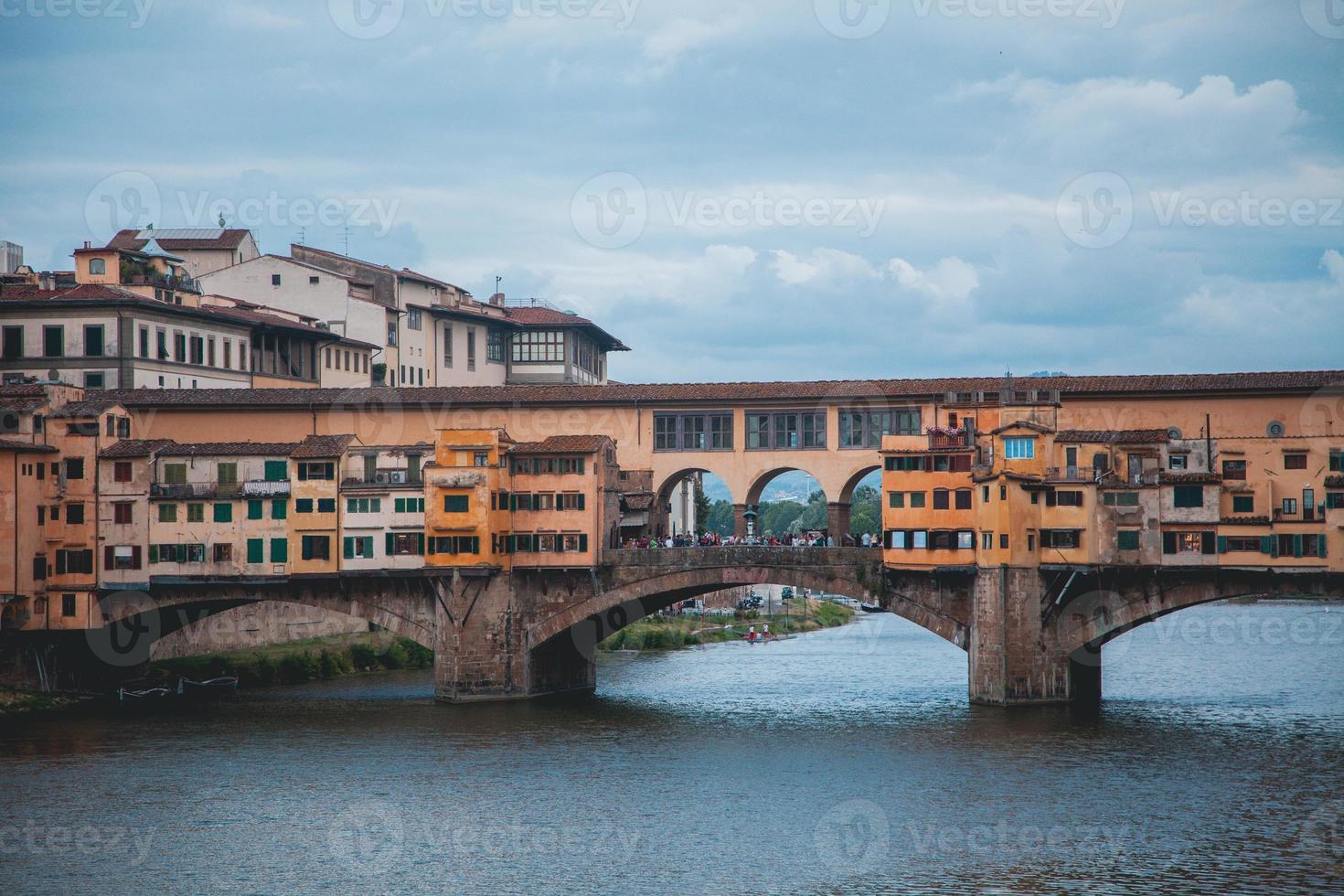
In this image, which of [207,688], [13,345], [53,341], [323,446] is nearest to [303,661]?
[207,688]

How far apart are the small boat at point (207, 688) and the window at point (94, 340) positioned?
15.8 metres

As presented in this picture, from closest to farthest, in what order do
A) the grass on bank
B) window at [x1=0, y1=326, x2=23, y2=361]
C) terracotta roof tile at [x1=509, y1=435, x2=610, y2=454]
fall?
1. terracotta roof tile at [x1=509, y1=435, x2=610, y2=454]
2. the grass on bank
3. window at [x1=0, y1=326, x2=23, y2=361]

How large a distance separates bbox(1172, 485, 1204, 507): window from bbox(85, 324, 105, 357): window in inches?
1873

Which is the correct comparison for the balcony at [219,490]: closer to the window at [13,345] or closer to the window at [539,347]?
the window at [13,345]

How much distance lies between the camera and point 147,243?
333ft

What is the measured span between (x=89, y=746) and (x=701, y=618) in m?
61.5

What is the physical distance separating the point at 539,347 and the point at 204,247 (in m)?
20.5

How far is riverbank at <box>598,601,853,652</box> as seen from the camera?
320 feet

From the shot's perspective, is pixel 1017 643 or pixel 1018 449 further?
pixel 1018 449

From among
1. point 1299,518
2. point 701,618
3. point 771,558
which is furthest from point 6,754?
point 701,618

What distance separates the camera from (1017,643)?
209 ft

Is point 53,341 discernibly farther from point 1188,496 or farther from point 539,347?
point 1188,496

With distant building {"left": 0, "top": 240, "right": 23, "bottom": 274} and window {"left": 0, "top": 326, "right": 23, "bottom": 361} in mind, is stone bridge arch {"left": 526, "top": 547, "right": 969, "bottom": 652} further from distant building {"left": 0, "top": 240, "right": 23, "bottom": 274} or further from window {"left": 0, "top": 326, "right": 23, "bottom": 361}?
distant building {"left": 0, "top": 240, "right": 23, "bottom": 274}

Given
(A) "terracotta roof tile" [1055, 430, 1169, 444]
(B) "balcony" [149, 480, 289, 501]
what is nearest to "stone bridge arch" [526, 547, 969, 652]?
(A) "terracotta roof tile" [1055, 430, 1169, 444]
